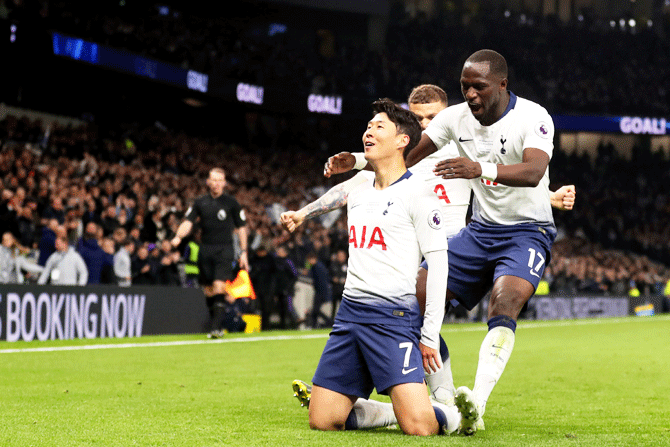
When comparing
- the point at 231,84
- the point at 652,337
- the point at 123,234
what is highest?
the point at 231,84

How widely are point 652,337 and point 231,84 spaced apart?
1819 centimetres

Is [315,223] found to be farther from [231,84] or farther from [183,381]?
[183,381]

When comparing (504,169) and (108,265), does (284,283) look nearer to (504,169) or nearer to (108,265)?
(108,265)

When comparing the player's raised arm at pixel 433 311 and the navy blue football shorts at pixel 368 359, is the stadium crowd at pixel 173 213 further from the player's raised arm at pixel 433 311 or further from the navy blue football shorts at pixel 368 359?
the player's raised arm at pixel 433 311

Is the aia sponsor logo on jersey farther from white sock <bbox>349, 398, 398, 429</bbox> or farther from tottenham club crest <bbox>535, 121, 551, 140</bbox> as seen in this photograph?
tottenham club crest <bbox>535, 121, 551, 140</bbox>

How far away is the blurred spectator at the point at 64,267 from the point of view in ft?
46.0

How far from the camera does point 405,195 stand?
16.4 feet

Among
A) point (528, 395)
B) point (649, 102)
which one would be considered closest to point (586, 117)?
point (649, 102)

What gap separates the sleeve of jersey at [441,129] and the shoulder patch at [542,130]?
0.67 metres

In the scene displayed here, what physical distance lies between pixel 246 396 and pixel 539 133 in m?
3.25

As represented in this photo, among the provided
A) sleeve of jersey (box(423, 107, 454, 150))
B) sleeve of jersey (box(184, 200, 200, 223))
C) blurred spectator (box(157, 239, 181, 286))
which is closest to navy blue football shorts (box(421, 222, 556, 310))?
sleeve of jersey (box(423, 107, 454, 150))

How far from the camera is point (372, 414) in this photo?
17.1ft

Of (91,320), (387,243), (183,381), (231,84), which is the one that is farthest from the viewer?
(231,84)

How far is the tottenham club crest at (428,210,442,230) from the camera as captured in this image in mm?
4895
